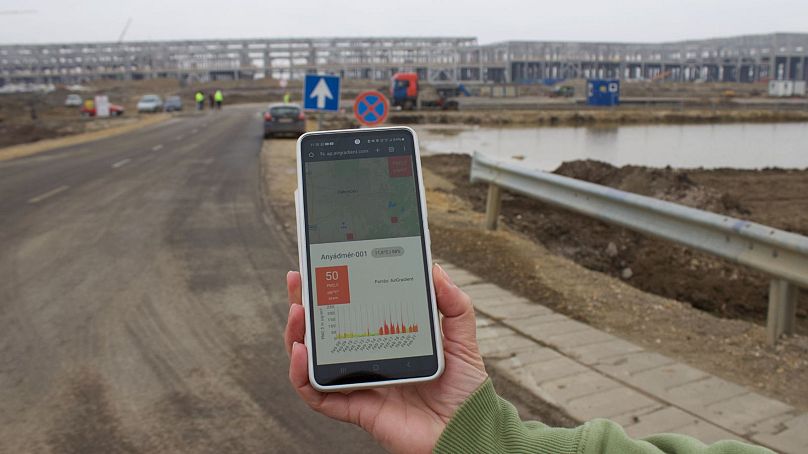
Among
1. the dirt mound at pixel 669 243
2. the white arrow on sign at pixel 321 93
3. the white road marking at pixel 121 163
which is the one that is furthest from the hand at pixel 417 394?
the white road marking at pixel 121 163

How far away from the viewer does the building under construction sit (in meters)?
135

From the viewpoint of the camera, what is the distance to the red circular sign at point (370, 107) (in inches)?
551

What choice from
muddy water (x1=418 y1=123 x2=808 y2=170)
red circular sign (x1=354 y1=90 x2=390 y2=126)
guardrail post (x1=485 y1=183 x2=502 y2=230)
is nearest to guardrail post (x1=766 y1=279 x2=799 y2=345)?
guardrail post (x1=485 y1=183 x2=502 y2=230)

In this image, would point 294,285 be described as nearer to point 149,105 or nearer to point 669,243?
point 669,243

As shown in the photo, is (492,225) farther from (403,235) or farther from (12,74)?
(12,74)

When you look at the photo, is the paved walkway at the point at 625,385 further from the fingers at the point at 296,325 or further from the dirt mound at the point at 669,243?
the fingers at the point at 296,325

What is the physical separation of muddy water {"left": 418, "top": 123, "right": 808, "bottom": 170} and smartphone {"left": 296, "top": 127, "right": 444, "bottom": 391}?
1918cm

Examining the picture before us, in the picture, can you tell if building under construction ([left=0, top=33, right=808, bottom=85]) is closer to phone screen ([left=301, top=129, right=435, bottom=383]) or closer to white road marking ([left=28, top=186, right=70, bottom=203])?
white road marking ([left=28, top=186, right=70, bottom=203])

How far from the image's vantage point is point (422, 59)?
13600 centimetres

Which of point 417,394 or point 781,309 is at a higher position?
point 417,394

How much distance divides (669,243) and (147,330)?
22.3ft

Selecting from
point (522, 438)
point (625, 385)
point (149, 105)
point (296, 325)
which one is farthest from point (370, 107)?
point (149, 105)

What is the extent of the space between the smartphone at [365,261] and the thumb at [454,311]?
0.04 meters

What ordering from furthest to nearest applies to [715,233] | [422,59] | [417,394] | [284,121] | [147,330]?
1. [422,59]
2. [284,121]
3. [147,330]
4. [715,233]
5. [417,394]
